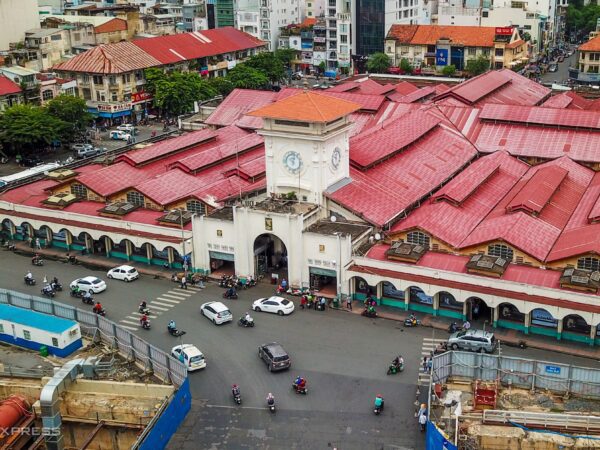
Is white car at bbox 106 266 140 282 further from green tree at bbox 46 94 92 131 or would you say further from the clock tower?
green tree at bbox 46 94 92 131

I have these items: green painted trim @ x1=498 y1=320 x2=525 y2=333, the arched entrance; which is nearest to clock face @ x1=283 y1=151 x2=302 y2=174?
the arched entrance

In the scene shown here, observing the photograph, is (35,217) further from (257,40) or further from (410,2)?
(410,2)

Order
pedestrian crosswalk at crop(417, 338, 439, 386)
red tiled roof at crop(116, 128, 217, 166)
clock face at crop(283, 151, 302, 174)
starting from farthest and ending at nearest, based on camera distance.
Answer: red tiled roof at crop(116, 128, 217, 166)
clock face at crop(283, 151, 302, 174)
pedestrian crosswalk at crop(417, 338, 439, 386)

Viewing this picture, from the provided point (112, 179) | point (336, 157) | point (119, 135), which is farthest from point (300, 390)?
point (119, 135)

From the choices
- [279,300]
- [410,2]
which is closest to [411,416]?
[279,300]

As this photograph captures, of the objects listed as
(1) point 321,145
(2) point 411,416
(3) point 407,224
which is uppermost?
(1) point 321,145

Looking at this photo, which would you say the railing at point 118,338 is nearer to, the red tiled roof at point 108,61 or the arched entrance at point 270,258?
the arched entrance at point 270,258
